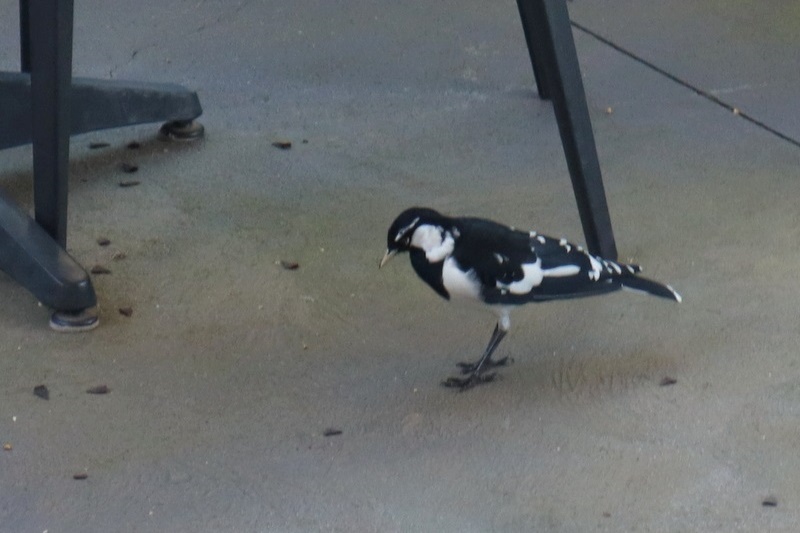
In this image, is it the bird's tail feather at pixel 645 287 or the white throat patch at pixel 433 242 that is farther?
the bird's tail feather at pixel 645 287

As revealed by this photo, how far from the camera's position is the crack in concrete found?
15.5ft

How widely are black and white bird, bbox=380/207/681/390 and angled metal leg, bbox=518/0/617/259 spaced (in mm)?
514

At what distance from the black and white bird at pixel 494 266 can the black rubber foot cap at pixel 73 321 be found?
91 cm

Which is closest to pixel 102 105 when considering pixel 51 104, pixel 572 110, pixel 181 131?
pixel 181 131

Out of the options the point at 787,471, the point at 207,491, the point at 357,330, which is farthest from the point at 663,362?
the point at 207,491

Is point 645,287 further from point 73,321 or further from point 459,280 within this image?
point 73,321

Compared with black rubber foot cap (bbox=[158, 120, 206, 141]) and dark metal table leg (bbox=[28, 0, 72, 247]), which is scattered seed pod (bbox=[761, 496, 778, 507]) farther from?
black rubber foot cap (bbox=[158, 120, 206, 141])

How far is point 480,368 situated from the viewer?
3.24 m

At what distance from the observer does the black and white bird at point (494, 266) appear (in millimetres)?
3086

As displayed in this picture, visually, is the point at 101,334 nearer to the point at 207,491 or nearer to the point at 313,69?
the point at 207,491

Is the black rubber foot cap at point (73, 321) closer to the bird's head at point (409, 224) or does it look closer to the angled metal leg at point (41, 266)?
the angled metal leg at point (41, 266)

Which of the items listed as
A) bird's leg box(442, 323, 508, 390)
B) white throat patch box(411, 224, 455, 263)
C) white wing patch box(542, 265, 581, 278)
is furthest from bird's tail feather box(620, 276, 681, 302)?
white throat patch box(411, 224, 455, 263)

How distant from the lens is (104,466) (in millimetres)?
2898

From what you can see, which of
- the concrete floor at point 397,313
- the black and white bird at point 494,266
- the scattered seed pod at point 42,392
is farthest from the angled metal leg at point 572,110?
the scattered seed pod at point 42,392
